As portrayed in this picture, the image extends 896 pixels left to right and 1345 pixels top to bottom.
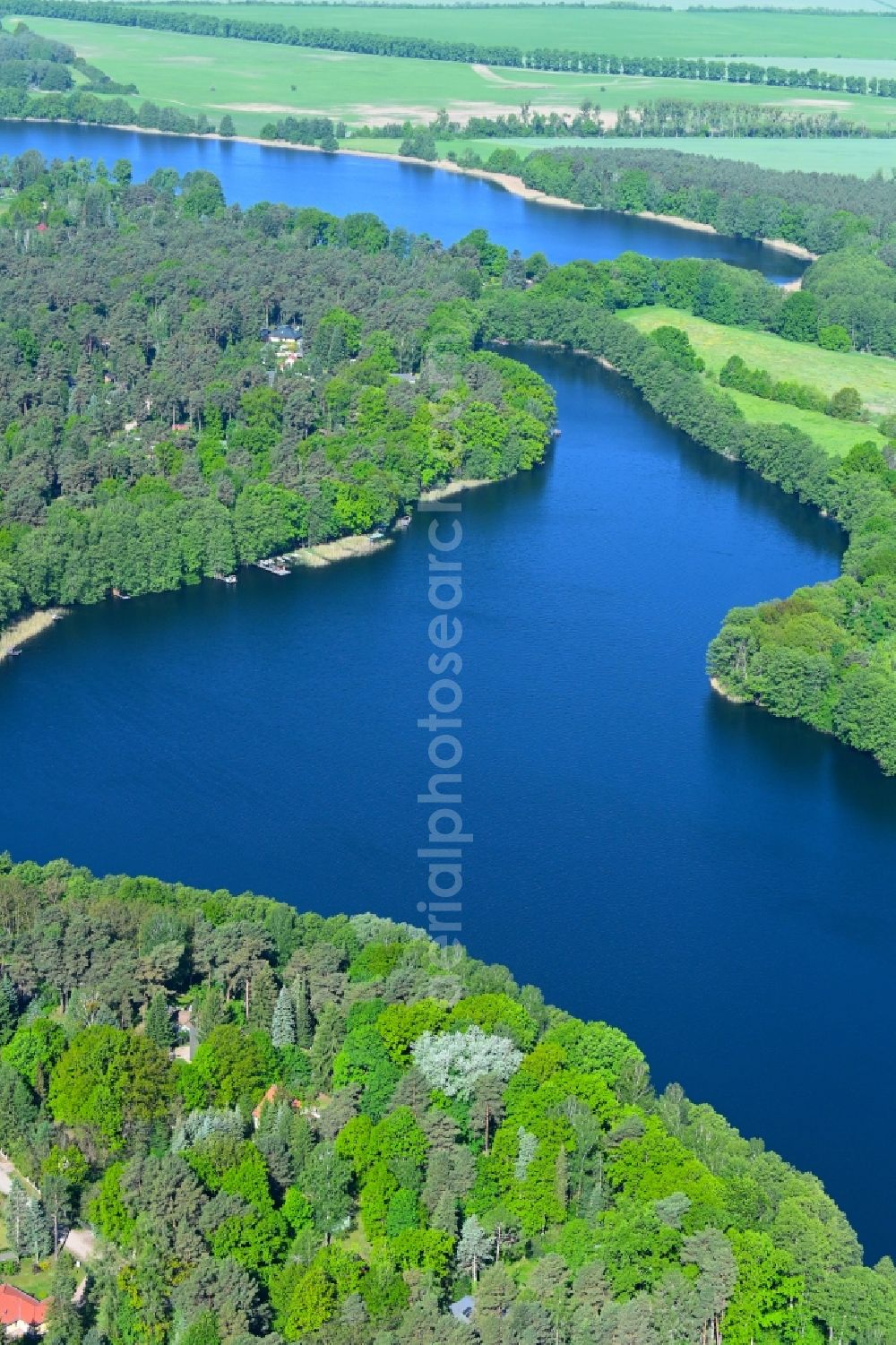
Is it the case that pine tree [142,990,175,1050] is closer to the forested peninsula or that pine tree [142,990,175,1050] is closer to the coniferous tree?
the coniferous tree

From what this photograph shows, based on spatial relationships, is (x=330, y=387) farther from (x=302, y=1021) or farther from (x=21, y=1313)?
(x=21, y=1313)

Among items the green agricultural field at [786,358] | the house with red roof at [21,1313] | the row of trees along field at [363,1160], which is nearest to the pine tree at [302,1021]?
the row of trees along field at [363,1160]

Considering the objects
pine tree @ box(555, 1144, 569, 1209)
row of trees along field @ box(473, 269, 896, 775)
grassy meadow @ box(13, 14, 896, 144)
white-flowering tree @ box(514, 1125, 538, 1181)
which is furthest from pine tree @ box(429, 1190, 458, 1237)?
grassy meadow @ box(13, 14, 896, 144)

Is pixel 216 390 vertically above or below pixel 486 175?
below

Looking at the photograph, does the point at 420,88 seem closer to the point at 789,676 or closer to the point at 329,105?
the point at 329,105

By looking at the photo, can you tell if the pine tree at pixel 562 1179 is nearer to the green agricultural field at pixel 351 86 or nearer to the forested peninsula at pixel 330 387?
the forested peninsula at pixel 330 387

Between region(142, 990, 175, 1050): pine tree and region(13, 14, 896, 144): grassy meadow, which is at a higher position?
region(13, 14, 896, 144): grassy meadow

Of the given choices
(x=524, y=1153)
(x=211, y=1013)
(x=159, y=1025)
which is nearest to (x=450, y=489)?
(x=211, y=1013)
